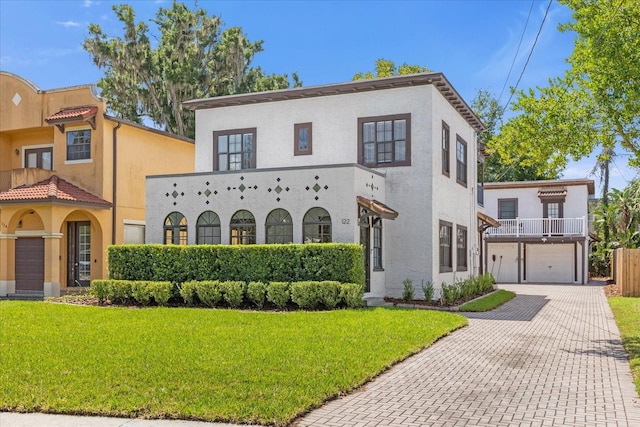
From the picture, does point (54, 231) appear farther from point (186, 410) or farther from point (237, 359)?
point (186, 410)

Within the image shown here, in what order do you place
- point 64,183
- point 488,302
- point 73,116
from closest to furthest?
point 488,302
point 73,116
point 64,183

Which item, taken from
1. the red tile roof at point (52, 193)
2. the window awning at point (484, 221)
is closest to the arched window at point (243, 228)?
the red tile roof at point (52, 193)

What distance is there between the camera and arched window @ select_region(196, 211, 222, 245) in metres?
19.5

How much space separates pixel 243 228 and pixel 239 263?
1.58 metres

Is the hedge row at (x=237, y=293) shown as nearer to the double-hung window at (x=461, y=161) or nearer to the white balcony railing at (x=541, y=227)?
the double-hung window at (x=461, y=161)

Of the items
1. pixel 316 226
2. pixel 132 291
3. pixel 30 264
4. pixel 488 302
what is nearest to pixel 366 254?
pixel 316 226

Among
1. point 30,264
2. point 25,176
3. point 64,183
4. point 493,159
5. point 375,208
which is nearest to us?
point 375,208

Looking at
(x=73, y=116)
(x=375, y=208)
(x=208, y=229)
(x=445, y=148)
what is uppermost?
(x=73, y=116)

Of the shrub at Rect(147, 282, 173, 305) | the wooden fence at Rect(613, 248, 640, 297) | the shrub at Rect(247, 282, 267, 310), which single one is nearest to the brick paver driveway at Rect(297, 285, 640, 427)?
the shrub at Rect(247, 282, 267, 310)

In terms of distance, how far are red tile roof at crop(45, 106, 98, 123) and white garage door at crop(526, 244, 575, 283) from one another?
25676 millimetres

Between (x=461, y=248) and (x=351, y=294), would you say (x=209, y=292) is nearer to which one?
(x=351, y=294)

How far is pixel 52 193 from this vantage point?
22.1 m

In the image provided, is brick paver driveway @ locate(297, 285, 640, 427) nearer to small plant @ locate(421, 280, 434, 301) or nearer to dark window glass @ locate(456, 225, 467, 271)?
small plant @ locate(421, 280, 434, 301)

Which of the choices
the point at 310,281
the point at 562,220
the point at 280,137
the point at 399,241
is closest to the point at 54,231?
the point at 280,137
